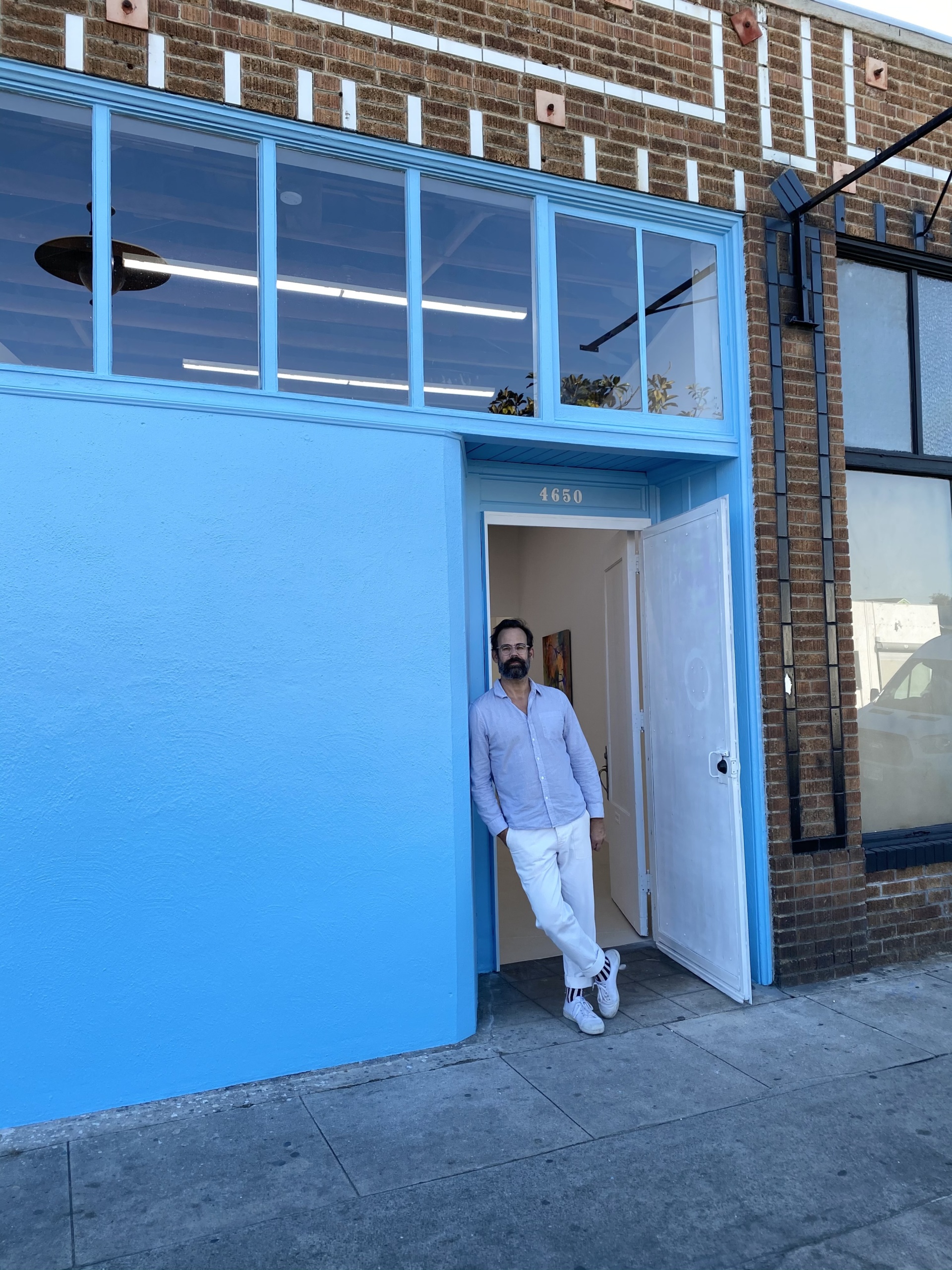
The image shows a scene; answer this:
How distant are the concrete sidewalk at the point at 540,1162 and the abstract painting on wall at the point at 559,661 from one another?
4.77 m

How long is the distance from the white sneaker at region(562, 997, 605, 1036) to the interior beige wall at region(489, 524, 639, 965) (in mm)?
967

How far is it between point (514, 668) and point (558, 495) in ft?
4.31

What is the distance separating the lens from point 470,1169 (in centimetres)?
344

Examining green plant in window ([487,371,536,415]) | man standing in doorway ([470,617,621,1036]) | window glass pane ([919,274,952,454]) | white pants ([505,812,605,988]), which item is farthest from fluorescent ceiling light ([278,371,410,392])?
window glass pane ([919,274,952,454])

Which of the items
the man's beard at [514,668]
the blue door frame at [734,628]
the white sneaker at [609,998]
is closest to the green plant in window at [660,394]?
the blue door frame at [734,628]

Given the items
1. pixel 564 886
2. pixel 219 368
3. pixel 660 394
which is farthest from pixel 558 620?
pixel 219 368

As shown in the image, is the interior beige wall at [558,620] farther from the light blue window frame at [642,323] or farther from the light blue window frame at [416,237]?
the light blue window frame at [416,237]

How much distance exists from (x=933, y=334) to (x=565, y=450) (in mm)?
2863

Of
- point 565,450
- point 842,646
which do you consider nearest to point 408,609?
point 565,450

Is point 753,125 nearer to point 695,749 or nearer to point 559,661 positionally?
point 695,749

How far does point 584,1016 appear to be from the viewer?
4.68m

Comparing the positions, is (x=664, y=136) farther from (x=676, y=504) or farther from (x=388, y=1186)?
(x=388, y=1186)

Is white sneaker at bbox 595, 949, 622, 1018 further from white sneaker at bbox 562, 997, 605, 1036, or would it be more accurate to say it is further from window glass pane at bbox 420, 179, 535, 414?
window glass pane at bbox 420, 179, 535, 414

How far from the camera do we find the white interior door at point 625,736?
6.08 m
